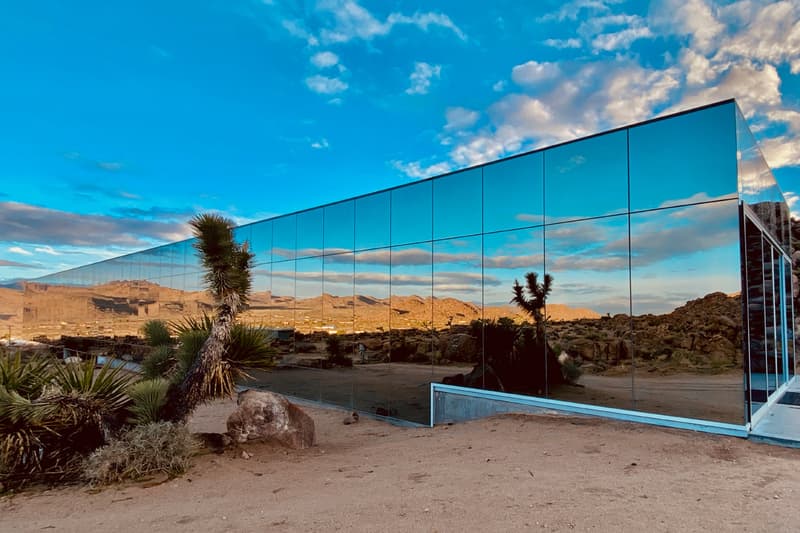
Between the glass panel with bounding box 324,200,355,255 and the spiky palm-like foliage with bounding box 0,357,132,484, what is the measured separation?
6.12 meters

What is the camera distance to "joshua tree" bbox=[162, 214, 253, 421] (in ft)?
21.8

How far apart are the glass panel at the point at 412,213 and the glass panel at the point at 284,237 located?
13.1 ft

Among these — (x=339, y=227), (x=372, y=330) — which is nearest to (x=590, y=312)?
(x=372, y=330)

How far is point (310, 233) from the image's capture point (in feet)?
42.0

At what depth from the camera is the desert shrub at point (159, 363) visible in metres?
8.18

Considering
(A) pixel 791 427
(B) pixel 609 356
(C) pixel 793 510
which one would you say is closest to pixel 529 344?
(B) pixel 609 356

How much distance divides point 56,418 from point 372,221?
6.97 metres

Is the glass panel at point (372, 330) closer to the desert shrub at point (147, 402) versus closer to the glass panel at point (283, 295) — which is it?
the glass panel at point (283, 295)

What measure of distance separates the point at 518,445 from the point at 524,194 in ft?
13.6

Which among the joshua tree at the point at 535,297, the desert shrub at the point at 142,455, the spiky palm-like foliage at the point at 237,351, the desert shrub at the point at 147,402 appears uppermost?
the joshua tree at the point at 535,297

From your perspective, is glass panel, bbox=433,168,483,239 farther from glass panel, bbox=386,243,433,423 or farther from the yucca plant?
the yucca plant

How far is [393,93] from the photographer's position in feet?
42.5

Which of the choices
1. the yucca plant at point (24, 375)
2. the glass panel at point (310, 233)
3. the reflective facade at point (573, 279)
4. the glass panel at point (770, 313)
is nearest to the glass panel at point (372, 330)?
the reflective facade at point (573, 279)

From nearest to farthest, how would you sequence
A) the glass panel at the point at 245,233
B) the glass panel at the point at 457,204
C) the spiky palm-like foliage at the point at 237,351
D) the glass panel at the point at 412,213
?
the spiky palm-like foliage at the point at 237,351 → the glass panel at the point at 457,204 → the glass panel at the point at 412,213 → the glass panel at the point at 245,233
